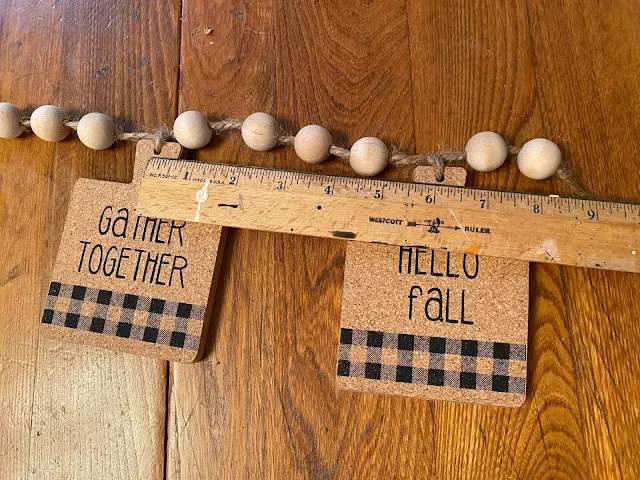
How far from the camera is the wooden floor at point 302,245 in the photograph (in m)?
0.64

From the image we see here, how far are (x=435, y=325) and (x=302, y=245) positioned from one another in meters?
0.22

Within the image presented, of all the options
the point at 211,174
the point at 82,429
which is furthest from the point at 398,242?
the point at 82,429

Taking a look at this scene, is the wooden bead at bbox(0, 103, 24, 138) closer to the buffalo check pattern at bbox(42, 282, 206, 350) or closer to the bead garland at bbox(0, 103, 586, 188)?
the bead garland at bbox(0, 103, 586, 188)

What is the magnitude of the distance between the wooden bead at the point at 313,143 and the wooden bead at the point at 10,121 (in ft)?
1.49

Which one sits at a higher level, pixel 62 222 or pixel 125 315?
pixel 62 222

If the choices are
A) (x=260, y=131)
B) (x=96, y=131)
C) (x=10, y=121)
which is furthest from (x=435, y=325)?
(x=10, y=121)

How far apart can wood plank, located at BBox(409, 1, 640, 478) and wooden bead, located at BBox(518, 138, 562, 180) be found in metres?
0.02

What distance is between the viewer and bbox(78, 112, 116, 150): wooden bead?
2.51ft

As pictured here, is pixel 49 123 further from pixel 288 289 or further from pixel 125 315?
pixel 288 289

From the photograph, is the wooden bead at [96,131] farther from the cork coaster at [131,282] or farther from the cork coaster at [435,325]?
the cork coaster at [435,325]

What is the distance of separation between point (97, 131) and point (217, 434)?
0.48 meters

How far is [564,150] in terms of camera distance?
0.73 m

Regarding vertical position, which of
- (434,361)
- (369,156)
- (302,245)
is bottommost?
(434,361)

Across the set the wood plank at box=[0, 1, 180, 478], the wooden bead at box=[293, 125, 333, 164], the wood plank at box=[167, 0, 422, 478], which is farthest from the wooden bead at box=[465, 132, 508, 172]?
the wood plank at box=[0, 1, 180, 478]
